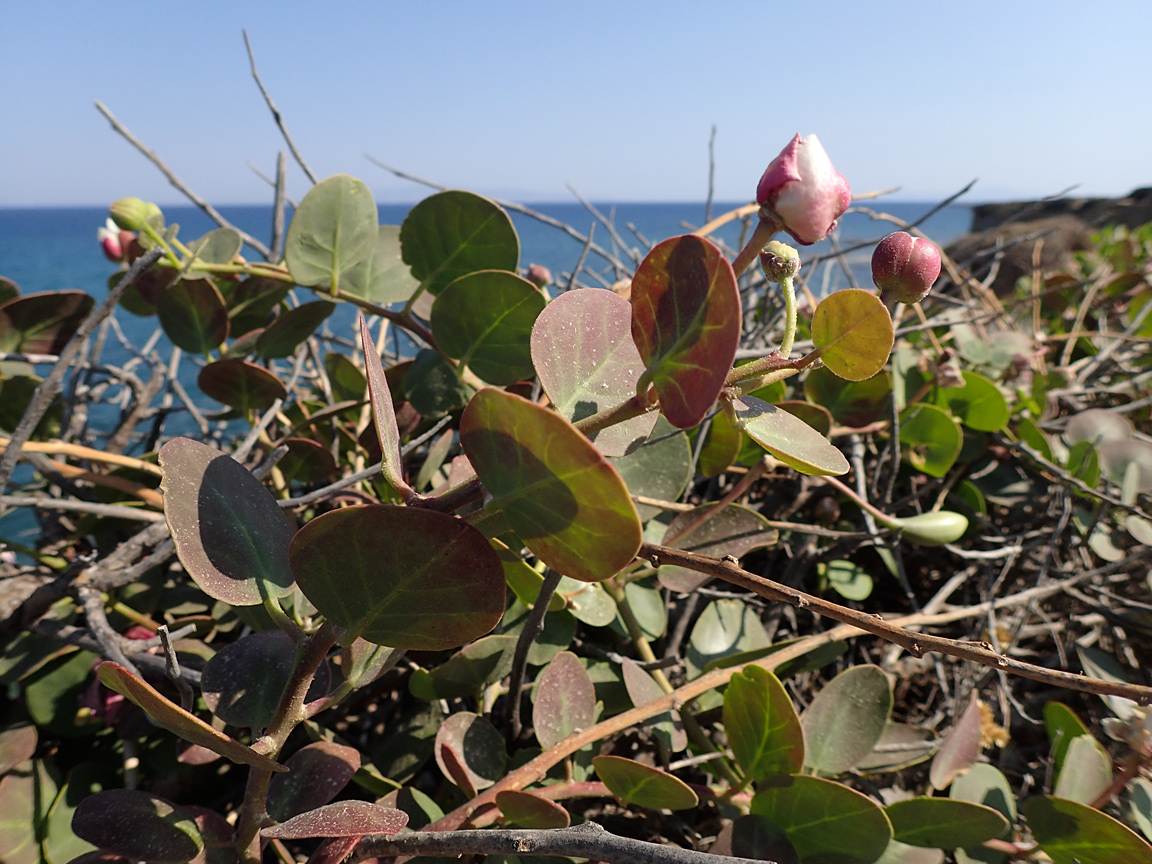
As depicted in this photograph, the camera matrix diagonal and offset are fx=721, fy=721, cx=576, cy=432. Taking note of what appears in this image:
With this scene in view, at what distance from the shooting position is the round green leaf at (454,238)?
0.53 m

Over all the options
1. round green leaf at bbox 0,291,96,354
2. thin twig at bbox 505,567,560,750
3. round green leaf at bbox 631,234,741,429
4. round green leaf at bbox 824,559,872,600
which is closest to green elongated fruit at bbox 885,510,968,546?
round green leaf at bbox 824,559,872,600

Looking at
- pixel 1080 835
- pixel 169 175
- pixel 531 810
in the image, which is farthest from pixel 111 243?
pixel 1080 835

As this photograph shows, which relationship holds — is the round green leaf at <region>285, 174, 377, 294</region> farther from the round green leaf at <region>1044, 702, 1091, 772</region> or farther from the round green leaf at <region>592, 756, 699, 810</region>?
the round green leaf at <region>1044, 702, 1091, 772</region>

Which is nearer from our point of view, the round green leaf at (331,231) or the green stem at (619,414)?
the green stem at (619,414)

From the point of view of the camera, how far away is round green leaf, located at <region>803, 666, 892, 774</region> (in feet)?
1.42

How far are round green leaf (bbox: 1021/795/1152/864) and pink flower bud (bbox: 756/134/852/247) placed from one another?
349 millimetres

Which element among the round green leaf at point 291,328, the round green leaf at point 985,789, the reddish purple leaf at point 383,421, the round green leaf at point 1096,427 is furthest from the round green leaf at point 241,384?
the round green leaf at point 1096,427

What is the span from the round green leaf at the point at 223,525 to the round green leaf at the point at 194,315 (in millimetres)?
366

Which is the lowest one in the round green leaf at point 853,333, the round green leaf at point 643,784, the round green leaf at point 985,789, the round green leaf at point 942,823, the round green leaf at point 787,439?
the round green leaf at point 985,789

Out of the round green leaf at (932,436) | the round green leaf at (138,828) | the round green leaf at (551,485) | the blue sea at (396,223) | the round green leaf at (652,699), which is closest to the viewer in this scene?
the round green leaf at (551,485)

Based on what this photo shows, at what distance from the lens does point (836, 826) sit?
372 mm

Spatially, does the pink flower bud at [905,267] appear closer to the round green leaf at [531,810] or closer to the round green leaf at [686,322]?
the round green leaf at [686,322]

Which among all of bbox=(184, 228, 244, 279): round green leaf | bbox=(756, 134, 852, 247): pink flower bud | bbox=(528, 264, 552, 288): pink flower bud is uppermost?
bbox=(756, 134, 852, 247): pink flower bud

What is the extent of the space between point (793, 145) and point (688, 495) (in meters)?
0.43
